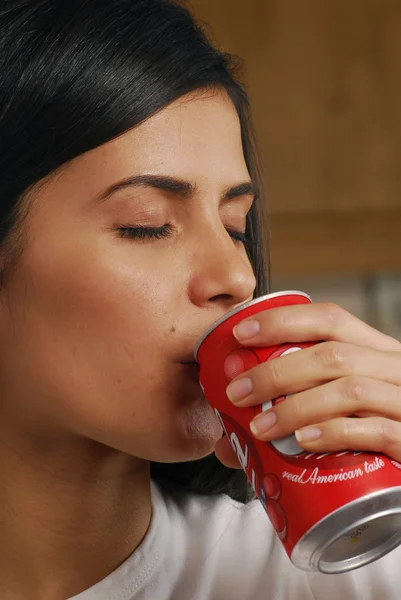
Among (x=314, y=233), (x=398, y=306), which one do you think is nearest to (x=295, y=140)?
(x=314, y=233)

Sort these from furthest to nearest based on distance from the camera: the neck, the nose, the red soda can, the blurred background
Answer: the blurred background → the neck → the nose → the red soda can

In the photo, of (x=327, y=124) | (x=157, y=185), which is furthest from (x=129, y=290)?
(x=327, y=124)

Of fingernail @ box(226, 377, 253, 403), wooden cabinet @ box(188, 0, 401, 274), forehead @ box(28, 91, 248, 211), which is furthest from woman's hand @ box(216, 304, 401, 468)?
wooden cabinet @ box(188, 0, 401, 274)

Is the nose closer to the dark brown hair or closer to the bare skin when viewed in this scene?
the bare skin

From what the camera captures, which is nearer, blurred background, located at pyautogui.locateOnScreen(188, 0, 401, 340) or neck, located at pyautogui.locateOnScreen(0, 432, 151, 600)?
neck, located at pyautogui.locateOnScreen(0, 432, 151, 600)

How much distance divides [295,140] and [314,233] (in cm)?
25

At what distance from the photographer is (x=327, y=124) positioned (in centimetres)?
237

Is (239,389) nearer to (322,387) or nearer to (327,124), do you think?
(322,387)

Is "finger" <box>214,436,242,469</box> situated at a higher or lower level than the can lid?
lower

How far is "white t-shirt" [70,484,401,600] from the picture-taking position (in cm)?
108

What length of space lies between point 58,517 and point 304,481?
1.44 ft

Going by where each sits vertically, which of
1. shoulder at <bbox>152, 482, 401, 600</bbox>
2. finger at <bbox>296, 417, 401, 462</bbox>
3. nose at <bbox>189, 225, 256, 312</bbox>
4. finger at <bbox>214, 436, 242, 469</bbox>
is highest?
nose at <bbox>189, 225, 256, 312</bbox>

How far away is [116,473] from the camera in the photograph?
109 cm

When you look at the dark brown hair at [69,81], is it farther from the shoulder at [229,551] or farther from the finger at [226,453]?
the shoulder at [229,551]
